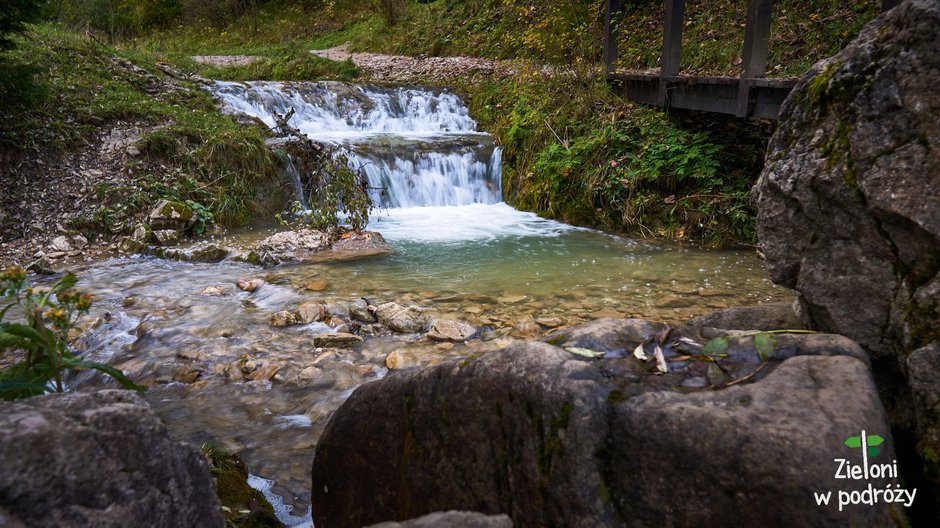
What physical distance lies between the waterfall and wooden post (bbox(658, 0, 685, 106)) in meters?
3.50

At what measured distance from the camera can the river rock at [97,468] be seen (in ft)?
3.83

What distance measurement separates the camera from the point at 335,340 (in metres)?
4.95

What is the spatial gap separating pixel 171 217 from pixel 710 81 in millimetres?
7781

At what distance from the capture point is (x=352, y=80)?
16188mm

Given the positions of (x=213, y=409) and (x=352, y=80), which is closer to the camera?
(x=213, y=409)

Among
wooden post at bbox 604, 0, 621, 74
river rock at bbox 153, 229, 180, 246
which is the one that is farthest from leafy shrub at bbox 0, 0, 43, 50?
wooden post at bbox 604, 0, 621, 74

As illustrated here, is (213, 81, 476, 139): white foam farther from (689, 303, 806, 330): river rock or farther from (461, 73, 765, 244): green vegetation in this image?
(689, 303, 806, 330): river rock

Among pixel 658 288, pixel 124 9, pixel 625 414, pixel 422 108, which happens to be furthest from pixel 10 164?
pixel 124 9

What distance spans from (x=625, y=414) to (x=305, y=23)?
30.8m

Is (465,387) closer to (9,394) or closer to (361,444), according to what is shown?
(361,444)

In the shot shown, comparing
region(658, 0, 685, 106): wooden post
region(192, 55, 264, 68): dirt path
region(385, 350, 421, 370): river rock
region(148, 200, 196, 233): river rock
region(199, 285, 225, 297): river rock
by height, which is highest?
region(192, 55, 264, 68): dirt path

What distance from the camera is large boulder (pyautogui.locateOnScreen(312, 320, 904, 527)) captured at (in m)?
1.61

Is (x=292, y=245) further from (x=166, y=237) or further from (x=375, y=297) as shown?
(x=375, y=297)

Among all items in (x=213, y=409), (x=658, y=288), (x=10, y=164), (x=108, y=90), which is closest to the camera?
(x=213, y=409)
